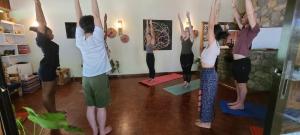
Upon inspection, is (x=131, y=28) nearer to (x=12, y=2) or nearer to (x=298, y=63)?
(x=12, y=2)

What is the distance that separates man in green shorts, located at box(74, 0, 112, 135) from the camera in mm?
1845

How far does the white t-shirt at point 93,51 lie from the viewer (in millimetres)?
1881

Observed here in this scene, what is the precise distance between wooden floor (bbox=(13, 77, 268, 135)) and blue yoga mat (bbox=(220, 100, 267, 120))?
13 cm

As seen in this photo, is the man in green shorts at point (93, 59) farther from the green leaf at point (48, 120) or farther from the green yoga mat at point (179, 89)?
the green yoga mat at point (179, 89)

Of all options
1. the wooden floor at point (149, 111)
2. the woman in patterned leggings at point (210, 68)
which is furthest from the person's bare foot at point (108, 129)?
the woman in patterned leggings at point (210, 68)

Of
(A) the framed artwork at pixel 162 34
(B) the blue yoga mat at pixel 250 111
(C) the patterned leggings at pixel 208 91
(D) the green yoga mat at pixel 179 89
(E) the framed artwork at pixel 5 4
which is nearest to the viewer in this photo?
(C) the patterned leggings at pixel 208 91

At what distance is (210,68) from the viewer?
2.35m

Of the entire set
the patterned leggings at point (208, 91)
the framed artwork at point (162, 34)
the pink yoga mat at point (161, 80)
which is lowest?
the pink yoga mat at point (161, 80)

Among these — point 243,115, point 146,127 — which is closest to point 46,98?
point 146,127

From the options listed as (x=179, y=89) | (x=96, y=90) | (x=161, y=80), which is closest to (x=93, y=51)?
(x=96, y=90)

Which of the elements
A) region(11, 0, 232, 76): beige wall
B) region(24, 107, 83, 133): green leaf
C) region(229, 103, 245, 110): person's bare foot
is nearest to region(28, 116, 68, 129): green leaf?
region(24, 107, 83, 133): green leaf

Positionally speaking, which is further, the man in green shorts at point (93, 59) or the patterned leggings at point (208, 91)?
the patterned leggings at point (208, 91)

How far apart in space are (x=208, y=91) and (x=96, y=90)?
1437mm

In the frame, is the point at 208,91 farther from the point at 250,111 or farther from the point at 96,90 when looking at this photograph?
the point at 96,90
